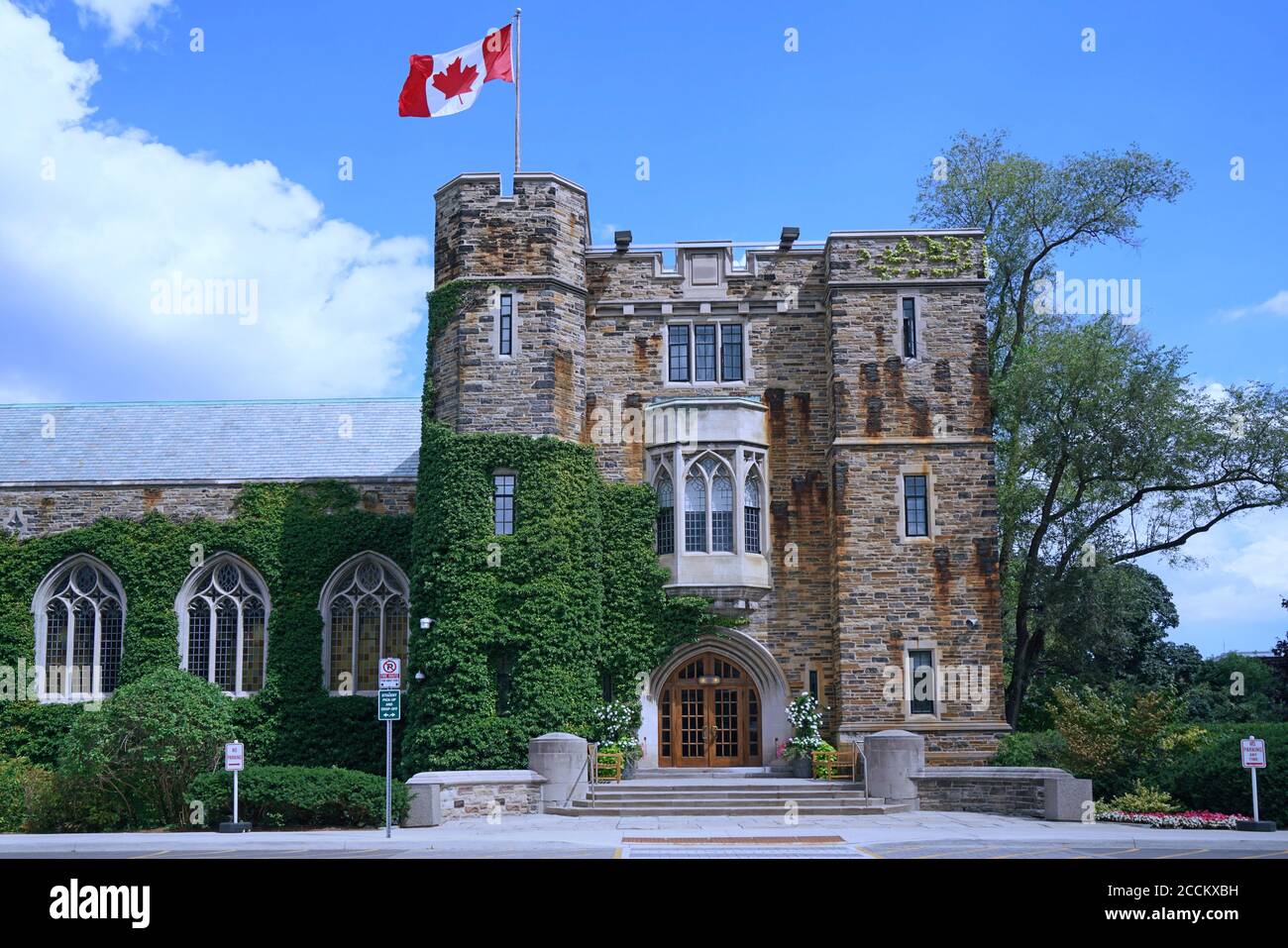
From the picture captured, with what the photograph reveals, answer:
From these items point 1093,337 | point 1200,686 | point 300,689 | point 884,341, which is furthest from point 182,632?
point 1200,686

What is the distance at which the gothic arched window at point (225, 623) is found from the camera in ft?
97.0

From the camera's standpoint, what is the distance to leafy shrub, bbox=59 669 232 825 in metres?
24.9

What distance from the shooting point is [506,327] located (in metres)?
27.9

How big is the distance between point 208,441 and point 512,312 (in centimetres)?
968

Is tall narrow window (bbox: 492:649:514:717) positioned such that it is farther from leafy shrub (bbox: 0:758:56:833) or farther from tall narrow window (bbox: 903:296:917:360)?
tall narrow window (bbox: 903:296:917:360)

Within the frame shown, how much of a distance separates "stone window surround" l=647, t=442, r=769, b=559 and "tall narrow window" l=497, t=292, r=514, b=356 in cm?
373

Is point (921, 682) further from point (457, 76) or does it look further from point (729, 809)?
point (457, 76)

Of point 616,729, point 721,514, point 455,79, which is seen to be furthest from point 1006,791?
point 455,79

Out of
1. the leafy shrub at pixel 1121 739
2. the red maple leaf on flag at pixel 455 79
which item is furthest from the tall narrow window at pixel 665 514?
the red maple leaf on flag at pixel 455 79

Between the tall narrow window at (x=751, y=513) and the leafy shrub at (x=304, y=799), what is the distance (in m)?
9.60

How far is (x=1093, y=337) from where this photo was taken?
29.2 m

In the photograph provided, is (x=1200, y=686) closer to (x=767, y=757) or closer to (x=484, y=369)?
(x=767, y=757)

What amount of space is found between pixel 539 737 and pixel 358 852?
25.4ft

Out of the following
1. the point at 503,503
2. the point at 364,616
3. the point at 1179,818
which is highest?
the point at 503,503
